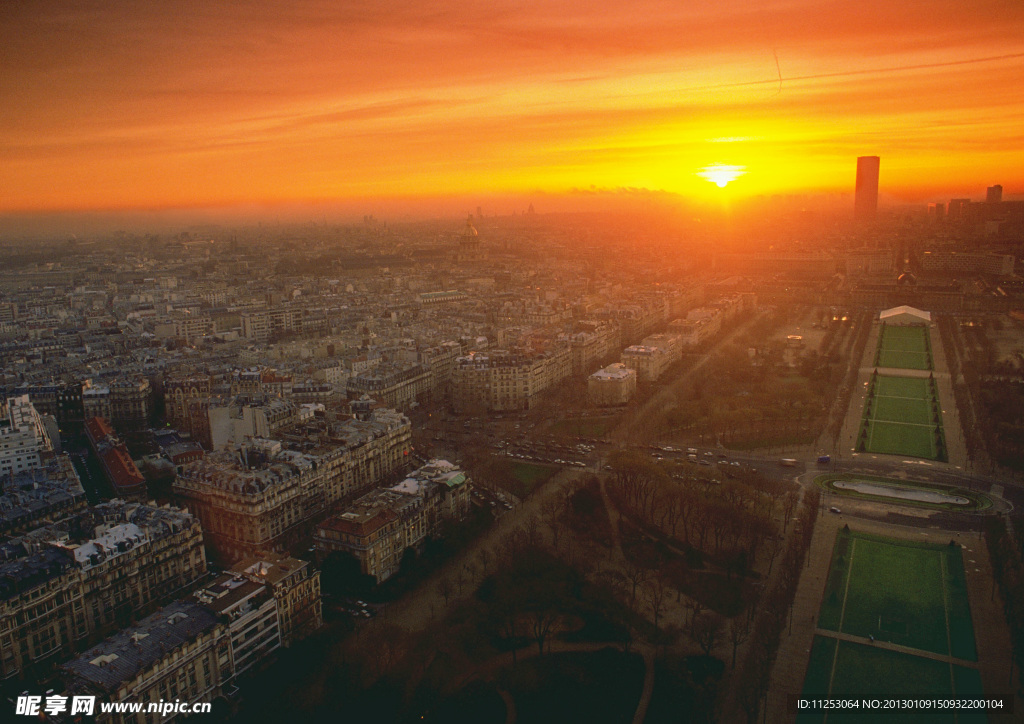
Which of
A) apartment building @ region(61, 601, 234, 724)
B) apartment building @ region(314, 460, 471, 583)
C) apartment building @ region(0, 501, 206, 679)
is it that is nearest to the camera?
apartment building @ region(61, 601, 234, 724)

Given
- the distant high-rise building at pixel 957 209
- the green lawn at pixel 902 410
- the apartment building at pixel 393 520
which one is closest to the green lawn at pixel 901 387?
the green lawn at pixel 902 410

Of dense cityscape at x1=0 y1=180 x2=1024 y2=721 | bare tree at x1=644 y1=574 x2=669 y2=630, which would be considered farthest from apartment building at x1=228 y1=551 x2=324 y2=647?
bare tree at x1=644 y1=574 x2=669 y2=630

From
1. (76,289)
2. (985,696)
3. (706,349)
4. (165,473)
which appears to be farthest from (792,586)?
(76,289)

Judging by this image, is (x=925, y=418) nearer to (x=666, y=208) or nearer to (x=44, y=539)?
(x=44, y=539)

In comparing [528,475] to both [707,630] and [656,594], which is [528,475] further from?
[707,630]

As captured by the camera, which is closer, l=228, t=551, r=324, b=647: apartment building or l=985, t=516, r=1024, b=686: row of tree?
l=985, t=516, r=1024, b=686: row of tree

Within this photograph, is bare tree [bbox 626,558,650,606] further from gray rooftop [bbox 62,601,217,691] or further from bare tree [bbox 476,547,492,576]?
gray rooftop [bbox 62,601,217,691]
